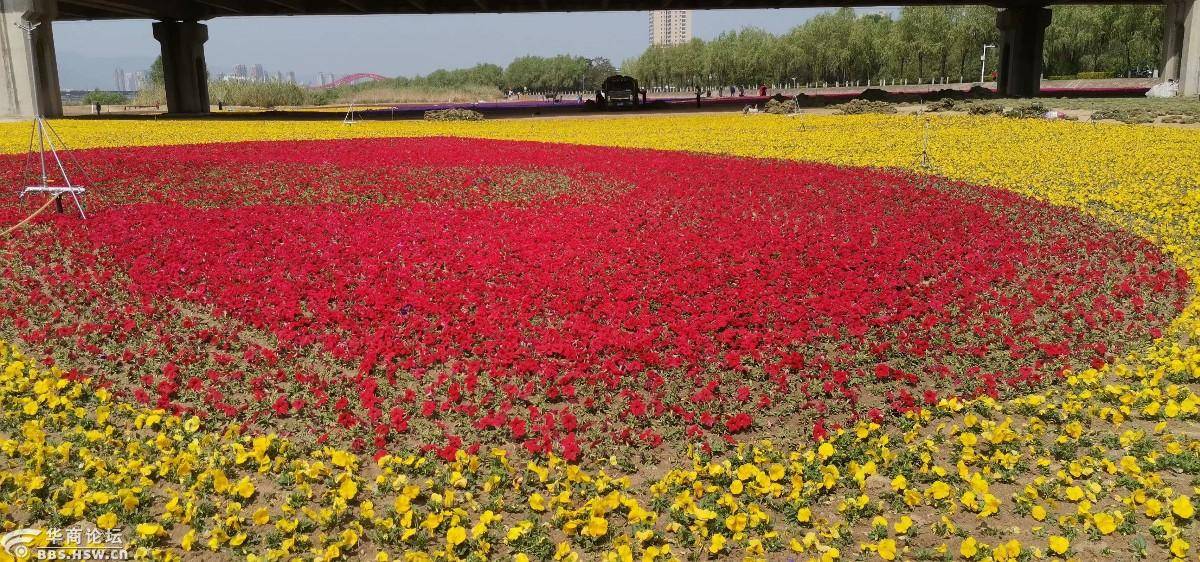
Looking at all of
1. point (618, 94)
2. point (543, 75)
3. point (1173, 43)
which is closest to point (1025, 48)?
point (1173, 43)

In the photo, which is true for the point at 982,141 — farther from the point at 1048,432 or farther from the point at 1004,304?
the point at 1048,432

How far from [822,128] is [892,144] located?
20.3 ft

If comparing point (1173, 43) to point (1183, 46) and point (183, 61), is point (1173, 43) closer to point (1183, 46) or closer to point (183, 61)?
point (1183, 46)

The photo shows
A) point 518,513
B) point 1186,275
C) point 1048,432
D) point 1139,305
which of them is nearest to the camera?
point 518,513

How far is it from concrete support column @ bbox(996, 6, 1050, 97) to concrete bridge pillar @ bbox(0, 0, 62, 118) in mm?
53747

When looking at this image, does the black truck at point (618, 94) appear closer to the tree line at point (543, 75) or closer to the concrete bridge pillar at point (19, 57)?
the concrete bridge pillar at point (19, 57)

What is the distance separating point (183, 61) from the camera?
5169cm

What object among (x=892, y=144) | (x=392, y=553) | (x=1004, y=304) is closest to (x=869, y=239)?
(x=1004, y=304)

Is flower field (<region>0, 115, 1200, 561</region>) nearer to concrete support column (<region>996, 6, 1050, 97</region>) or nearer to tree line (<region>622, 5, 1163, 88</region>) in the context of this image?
concrete support column (<region>996, 6, 1050, 97</region>)

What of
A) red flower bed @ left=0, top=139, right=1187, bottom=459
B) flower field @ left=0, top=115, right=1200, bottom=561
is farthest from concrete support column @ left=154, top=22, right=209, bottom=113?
red flower bed @ left=0, top=139, right=1187, bottom=459

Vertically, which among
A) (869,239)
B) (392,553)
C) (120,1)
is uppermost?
(120,1)

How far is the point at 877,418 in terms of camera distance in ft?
18.0

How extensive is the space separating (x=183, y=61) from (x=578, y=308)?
5381cm

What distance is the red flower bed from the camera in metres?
5.79
